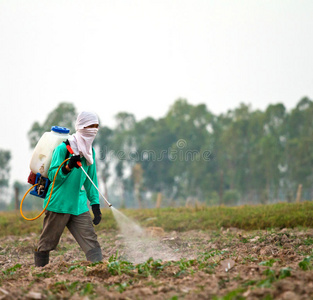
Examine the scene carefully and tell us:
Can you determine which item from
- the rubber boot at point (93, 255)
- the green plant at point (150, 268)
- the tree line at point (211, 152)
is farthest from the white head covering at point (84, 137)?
the tree line at point (211, 152)

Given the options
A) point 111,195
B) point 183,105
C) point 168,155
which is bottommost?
point 111,195

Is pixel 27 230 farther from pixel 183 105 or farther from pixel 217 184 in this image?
pixel 183 105

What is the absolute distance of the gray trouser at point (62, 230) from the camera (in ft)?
19.2

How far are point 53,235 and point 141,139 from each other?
61.1 metres

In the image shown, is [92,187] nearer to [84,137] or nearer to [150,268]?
[84,137]

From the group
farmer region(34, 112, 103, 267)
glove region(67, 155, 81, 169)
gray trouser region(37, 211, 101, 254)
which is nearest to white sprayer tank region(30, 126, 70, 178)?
farmer region(34, 112, 103, 267)

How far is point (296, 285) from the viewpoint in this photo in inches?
154

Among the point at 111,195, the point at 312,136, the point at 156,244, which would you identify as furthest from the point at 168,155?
the point at 156,244

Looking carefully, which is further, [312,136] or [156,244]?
[312,136]

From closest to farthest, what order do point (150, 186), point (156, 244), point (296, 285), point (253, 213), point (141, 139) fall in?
point (296, 285), point (156, 244), point (253, 213), point (150, 186), point (141, 139)

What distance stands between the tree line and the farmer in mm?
45374

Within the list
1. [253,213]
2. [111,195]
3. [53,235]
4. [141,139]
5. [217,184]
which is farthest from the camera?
[111,195]

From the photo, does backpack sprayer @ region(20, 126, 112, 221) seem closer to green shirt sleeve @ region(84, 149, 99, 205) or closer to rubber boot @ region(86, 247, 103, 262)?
green shirt sleeve @ region(84, 149, 99, 205)

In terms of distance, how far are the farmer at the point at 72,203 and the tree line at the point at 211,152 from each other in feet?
149
